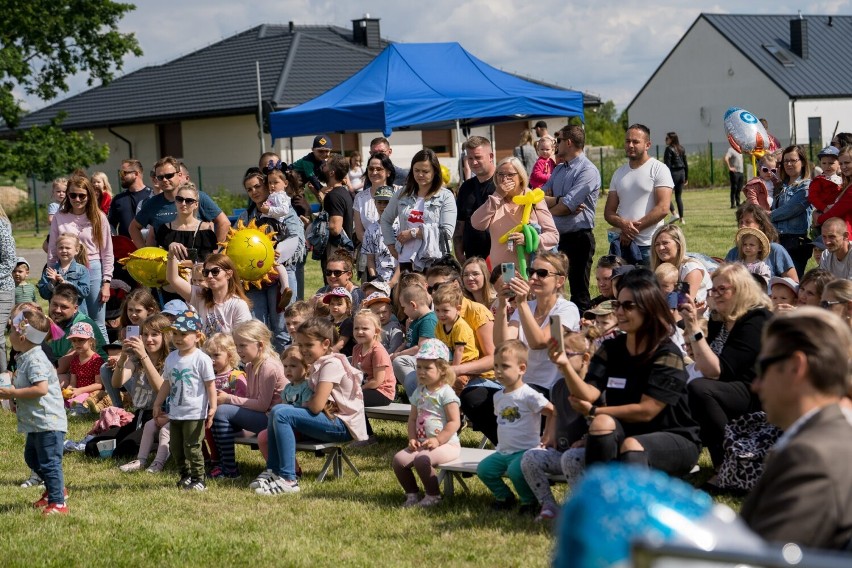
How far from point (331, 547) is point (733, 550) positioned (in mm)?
4336

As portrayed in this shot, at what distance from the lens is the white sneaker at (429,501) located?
21.7 feet

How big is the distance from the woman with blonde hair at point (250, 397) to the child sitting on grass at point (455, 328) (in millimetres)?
1184

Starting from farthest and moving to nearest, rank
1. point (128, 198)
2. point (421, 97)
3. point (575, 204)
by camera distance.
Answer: point (421, 97) → point (128, 198) → point (575, 204)

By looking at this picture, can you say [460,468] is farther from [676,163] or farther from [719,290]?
[676,163]

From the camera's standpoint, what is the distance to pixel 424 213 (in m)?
9.73

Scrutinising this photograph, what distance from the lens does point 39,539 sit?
20.2ft

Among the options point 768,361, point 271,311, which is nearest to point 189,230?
point 271,311

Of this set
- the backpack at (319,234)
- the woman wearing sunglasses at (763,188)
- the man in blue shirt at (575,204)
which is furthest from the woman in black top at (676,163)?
the man in blue shirt at (575,204)

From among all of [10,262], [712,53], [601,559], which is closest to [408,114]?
[10,262]

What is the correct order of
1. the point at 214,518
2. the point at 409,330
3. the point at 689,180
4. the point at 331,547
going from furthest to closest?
the point at 689,180
the point at 409,330
the point at 214,518
the point at 331,547

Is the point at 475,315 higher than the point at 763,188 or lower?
lower

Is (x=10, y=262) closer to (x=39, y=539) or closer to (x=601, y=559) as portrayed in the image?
(x=39, y=539)

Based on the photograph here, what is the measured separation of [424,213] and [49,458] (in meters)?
4.14

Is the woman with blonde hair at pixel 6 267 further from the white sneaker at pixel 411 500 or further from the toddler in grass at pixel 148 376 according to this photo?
the white sneaker at pixel 411 500
